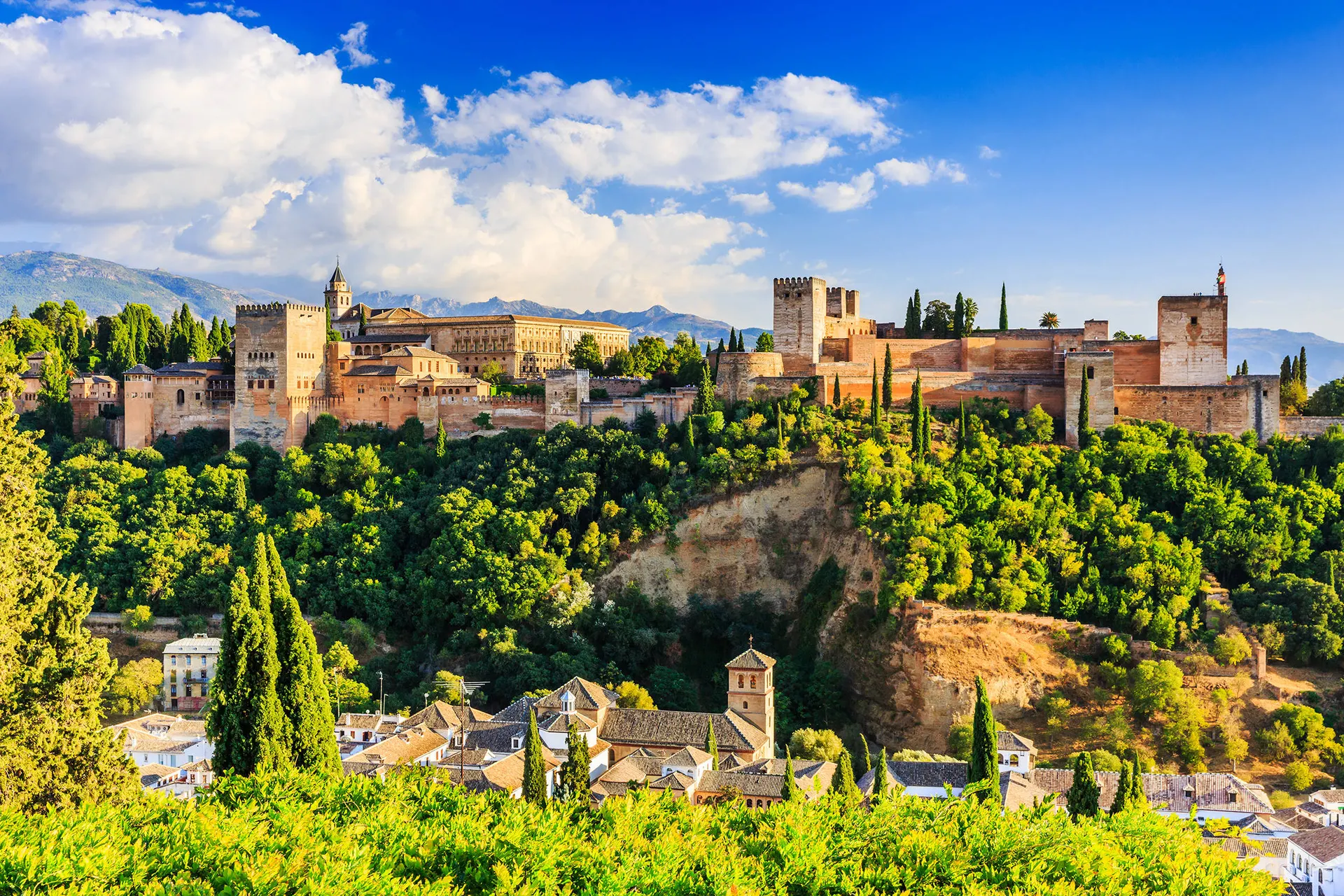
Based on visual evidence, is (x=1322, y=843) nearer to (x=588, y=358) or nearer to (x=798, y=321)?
(x=798, y=321)

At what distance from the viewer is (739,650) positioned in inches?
1656

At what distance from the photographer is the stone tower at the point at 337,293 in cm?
7631

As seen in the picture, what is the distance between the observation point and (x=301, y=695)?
65.5 ft

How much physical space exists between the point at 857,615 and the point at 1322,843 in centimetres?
1512

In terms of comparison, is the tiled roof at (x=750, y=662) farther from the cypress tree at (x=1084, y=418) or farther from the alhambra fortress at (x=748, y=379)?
the cypress tree at (x=1084, y=418)

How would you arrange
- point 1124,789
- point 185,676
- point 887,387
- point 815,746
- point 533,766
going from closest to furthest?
point 1124,789 → point 533,766 → point 815,746 → point 185,676 → point 887,387

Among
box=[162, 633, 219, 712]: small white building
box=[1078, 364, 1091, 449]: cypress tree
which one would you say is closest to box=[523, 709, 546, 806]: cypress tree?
box=[162, 633, 219, 712]: small white building

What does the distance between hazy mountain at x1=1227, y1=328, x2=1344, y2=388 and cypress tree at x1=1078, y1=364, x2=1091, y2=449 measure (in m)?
114

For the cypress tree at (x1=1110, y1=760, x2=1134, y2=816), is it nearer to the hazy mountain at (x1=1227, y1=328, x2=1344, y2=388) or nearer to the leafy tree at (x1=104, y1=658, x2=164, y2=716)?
the leafy tree at (x1=104, y1=658, x2=164, y2=716)

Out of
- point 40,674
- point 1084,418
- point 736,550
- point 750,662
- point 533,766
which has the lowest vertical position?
point 533,766

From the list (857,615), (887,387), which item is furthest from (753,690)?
(887,387)

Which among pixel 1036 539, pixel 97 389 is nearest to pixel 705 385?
pixel 1036 539

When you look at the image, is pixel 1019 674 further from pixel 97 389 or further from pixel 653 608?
pixel 97 389

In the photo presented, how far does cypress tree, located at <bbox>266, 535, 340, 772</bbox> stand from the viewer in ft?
65.2
